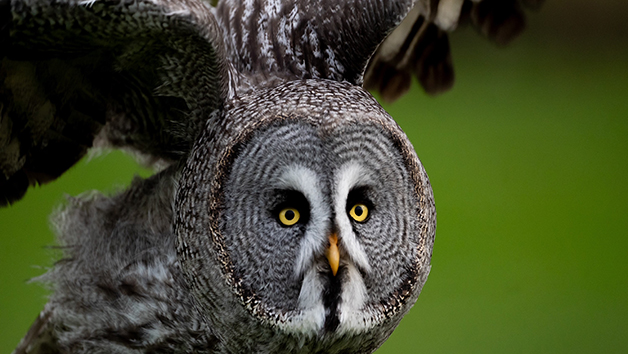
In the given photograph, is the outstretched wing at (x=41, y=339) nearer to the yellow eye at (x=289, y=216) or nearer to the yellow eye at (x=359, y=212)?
the yellow eye at (x=289, y=216)

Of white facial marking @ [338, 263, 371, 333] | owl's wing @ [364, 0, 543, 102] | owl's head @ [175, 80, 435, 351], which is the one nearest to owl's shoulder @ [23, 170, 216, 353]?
owl's head @ [175, 80, 435, 351]

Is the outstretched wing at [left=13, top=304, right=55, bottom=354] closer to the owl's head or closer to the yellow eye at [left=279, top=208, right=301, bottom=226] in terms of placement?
the owl's head

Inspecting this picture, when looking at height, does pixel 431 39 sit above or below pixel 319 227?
above

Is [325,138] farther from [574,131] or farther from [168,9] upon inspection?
[574,131]

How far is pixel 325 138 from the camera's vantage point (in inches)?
62.8

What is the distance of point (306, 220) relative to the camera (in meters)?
1.58

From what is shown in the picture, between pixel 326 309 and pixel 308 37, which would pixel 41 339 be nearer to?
pixel 326 309

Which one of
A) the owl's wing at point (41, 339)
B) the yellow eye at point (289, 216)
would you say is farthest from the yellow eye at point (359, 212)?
the owl's wing at point (41, 339)

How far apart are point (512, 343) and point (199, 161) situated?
2.95m

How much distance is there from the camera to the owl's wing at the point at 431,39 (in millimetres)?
2301

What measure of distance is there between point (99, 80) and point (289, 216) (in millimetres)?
633

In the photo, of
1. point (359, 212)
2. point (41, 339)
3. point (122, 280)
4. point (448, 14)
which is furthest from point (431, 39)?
point (41, 339)

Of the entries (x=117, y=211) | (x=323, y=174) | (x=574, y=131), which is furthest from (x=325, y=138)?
(x=574, y=131)

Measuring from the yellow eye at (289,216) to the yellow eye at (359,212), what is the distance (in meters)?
0.11
